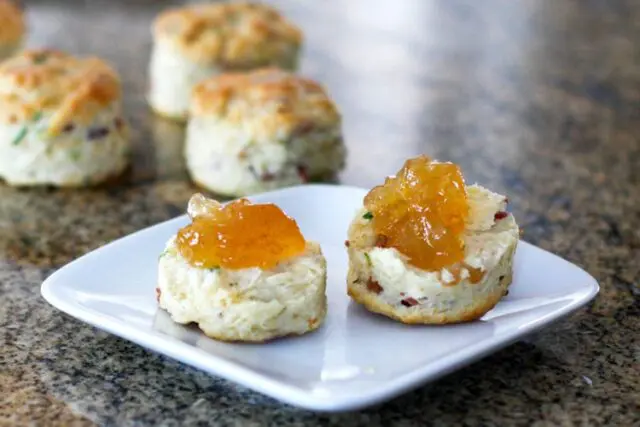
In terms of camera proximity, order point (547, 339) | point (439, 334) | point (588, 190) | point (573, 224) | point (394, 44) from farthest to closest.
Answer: point (394, 44)
point (588, 190)
point (573, 224)
point (547, 339)
point (439, 334)

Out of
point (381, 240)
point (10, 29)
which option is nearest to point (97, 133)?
point (10, 29)

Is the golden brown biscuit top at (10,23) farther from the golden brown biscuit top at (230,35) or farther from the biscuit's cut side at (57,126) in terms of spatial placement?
the biscuit's cut side at (57,126)

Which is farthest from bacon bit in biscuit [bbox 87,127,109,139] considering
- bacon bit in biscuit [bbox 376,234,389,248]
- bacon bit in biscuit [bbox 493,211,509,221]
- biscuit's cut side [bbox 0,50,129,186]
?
bacon bit in biscuit [bbox 493,211,509,221]

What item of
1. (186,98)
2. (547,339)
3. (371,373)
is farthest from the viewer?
(186,98)

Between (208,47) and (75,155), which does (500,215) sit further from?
(208,47)

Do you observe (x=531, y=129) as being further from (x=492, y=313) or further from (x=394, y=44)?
(x=492, y=313)

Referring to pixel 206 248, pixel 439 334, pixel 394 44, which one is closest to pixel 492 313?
pixel 439 334

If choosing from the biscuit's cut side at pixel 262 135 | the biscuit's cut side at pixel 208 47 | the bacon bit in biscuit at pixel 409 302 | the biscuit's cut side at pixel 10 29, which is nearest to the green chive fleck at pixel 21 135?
the biscuit's cut side at pixel 262 135
